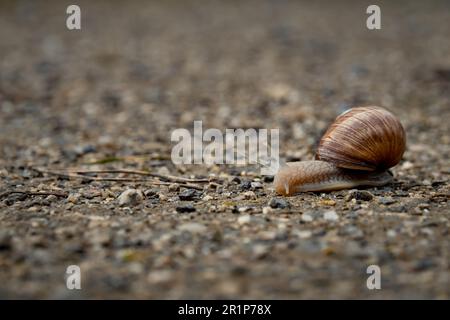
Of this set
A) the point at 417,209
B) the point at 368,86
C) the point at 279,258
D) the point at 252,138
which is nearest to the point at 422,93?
the point at 368,86

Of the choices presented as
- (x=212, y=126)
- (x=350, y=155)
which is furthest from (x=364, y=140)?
(x=212, y=126)

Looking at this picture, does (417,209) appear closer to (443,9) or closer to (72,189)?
(72,189)

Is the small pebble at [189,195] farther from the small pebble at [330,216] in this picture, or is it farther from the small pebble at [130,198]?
the small pebble at [330,216]

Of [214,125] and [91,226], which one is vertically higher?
[214,125]

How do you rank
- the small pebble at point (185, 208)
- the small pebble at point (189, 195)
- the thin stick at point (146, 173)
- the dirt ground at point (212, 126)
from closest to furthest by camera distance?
the dirt ground at point (212, 126) < the small pebble at point (185, 208) < the small pebble at point (189, 195) < the thin stick at point (146, 173)

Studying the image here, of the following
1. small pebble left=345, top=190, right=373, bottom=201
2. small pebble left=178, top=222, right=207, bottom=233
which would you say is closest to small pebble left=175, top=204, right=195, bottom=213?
small pebble left=178, top=222, right=207, bottom=233

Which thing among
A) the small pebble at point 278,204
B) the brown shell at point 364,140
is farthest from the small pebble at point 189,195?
the brown shell at point 364,140

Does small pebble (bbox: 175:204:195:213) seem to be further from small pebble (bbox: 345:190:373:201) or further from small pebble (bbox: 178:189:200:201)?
small pebble (bbox: 345:190:373:201)
